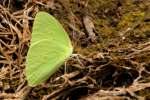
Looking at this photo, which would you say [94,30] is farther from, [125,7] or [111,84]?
[111,84]

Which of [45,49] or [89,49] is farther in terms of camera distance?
[89,49]

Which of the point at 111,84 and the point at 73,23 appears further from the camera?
the point at 73,23

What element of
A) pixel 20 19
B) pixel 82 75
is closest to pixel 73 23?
pixel 20 19
